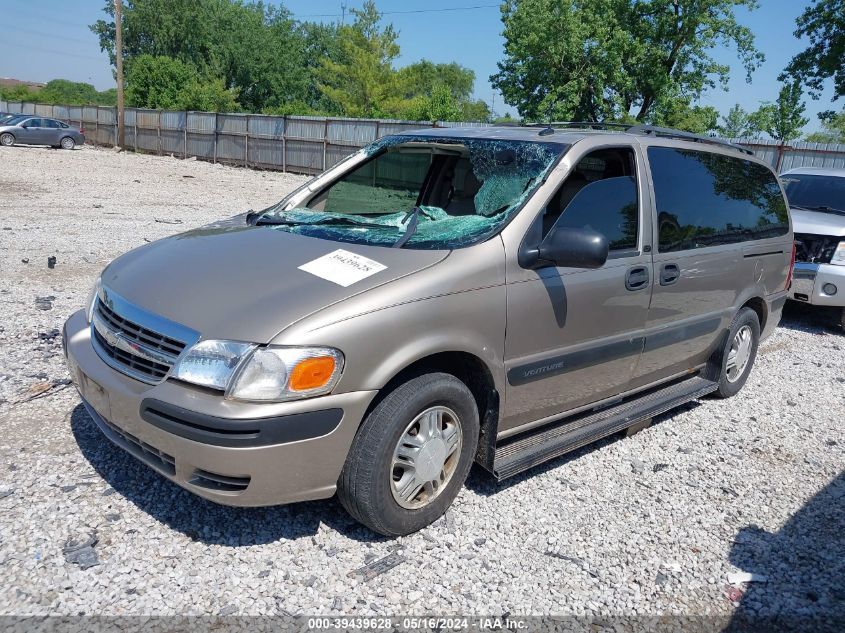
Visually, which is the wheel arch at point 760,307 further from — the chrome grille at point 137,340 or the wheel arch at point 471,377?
the chrome grille at point 137,340

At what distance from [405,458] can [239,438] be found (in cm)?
78

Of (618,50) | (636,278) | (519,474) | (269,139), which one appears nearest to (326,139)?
(269,139)

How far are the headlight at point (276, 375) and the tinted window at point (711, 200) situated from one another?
2.42 metres

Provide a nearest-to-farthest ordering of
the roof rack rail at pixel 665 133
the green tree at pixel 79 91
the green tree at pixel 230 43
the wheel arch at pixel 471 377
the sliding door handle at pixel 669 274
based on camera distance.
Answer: the wheel arch at pixel 471 377
the sliding door handle at pixel 669 274
the roof rack rail at pixel 665 133
the green tree at pixel 230 43
the green tree at pixel 79 91

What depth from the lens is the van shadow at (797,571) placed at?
9.50ft

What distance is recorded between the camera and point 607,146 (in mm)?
3889

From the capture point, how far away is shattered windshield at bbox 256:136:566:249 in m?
3.49

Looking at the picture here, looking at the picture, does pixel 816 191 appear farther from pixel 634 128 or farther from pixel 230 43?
pixel 230 43

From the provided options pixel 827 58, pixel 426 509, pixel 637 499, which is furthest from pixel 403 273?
pixel 827 58

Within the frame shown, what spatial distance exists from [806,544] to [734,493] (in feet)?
1.72

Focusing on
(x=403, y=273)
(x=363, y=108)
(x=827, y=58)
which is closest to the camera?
(x=403, y=273)

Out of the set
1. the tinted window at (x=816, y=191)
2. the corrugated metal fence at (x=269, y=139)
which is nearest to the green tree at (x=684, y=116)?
the corrugated metal fence at (x=269, y=139)

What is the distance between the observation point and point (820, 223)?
24.7 feet

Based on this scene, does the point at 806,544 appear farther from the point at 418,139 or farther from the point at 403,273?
the point at 418,139
